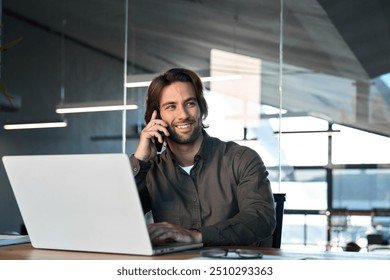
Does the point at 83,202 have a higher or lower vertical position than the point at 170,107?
lower

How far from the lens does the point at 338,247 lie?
5.57 m

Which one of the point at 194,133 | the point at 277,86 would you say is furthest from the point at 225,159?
the point at 277,86

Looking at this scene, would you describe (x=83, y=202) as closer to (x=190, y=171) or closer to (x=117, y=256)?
(x=117, y=256)

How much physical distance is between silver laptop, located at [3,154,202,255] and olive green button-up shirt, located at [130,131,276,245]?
2.02 ft

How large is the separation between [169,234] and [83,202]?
1.08ft

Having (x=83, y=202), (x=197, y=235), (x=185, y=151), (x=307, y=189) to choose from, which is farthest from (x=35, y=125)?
(x=83, y=202)

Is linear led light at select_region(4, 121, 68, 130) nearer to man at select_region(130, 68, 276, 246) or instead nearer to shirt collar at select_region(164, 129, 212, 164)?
man at select_region(130, 68, 276, 246)

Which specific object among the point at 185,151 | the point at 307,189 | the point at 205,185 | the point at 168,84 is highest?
the point at 168,84

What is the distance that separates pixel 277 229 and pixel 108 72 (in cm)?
358

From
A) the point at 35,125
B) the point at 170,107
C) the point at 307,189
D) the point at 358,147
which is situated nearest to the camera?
the point at 170,107

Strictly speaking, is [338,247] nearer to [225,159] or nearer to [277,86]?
[277,86]

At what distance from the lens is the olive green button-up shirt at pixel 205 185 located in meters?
2.67

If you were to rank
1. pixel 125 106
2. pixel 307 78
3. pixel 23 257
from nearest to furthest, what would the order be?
pixel 23 257 < pixel 307 78 < pixel 125 106

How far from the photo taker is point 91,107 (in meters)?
6.12
